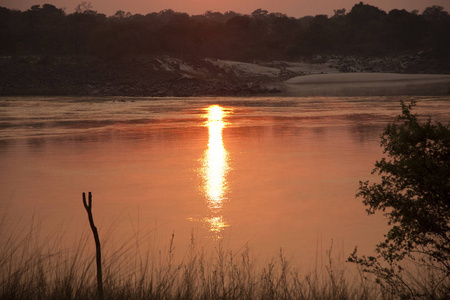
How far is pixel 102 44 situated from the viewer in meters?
61.2

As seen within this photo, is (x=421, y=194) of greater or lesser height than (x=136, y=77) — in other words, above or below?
above

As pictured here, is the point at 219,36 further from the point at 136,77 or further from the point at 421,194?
the point at 421,194

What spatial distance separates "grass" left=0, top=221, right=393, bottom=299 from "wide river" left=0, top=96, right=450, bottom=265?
32 cm

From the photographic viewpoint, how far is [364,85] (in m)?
57.4

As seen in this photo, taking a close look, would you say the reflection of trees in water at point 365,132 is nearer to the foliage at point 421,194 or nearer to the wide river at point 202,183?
the wide river at point 202,183

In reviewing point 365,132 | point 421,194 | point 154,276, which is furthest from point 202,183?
point 365,132

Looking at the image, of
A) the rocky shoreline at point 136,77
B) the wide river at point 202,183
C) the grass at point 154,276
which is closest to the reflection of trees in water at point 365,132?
the wide river at point 202,183

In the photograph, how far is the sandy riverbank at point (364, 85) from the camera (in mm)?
49656

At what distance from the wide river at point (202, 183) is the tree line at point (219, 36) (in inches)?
1633

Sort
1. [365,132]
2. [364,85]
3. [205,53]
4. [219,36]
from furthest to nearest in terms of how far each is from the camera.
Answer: [219,36], [205,53], [364,85], [365,132]

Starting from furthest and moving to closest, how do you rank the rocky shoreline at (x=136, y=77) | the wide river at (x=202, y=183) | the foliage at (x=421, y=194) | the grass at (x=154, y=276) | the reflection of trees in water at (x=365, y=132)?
the rocky shoreline at (x=136, y=77) → the reflection of trees in water at (x=365, y=132) → the wide river at (x=202, y=183) → the grass at (x=154, y=276) → the foliage at (x=421, y=194)

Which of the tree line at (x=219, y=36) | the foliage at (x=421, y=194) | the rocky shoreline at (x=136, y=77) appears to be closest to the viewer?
the foliage at (x=421, y=194)

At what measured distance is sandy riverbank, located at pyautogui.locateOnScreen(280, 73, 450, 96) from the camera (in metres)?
49.7

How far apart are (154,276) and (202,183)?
15.7 ft
